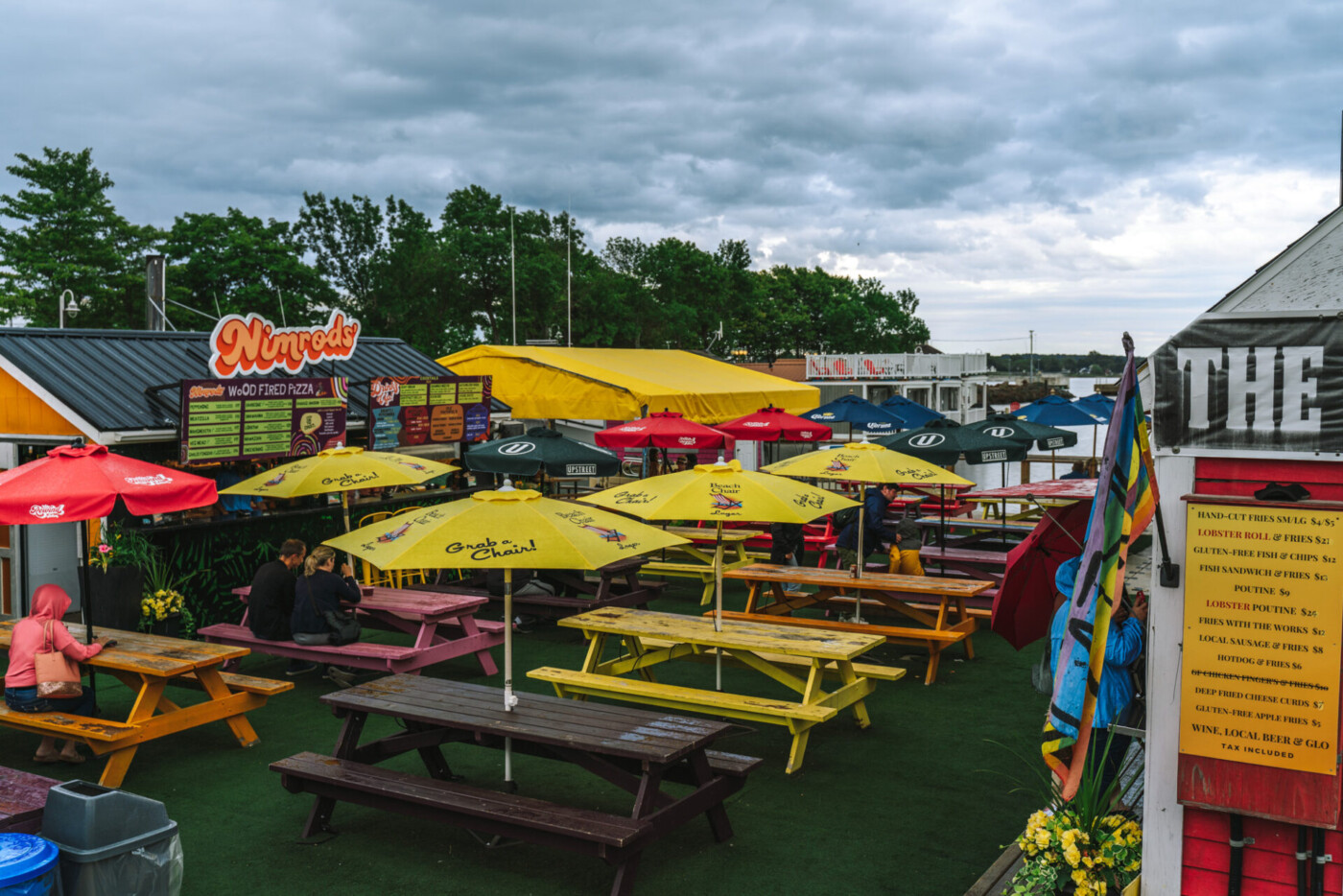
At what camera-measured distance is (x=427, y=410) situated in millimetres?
14422

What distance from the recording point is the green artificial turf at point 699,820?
19.0 ft

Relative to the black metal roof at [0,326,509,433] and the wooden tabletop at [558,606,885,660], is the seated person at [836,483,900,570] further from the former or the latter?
the black metal roof at [0,326,509,433]

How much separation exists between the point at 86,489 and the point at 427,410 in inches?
285

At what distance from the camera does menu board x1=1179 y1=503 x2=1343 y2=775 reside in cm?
411

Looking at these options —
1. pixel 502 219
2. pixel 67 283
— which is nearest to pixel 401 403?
pixel 67 283

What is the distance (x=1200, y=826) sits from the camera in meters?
4.43

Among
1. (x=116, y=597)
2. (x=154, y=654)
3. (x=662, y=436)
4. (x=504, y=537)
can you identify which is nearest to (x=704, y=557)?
(x=662, y=436)

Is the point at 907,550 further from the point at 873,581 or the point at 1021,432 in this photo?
the point at 1021,432

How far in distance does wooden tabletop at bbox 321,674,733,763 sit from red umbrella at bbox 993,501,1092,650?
176 cm

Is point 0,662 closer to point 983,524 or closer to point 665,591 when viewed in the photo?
point 665,591

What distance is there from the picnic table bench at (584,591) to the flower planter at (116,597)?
323 cm

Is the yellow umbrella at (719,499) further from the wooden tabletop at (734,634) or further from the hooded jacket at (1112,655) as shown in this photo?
the hooded jacket at (1112,655)

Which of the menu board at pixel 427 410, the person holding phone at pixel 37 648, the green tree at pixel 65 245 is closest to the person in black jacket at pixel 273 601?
the person holding phone at pixel 37 648

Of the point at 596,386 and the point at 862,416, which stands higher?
the point at 596,386
